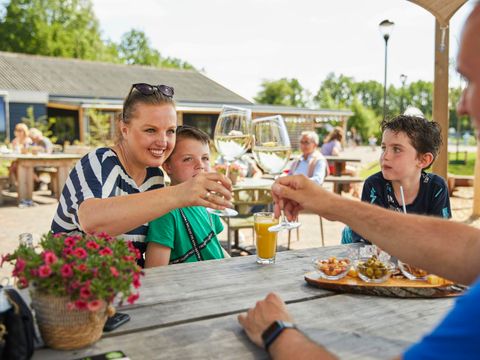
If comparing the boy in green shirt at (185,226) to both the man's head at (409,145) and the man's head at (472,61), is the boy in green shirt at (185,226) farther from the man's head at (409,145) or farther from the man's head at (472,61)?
the man's head at (472,61)

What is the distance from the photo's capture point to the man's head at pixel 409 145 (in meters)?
3.00

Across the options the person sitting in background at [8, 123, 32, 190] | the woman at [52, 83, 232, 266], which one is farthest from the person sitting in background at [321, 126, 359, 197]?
the woman at [52, 83, 232, 266]

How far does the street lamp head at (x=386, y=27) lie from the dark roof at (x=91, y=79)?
50.6ft

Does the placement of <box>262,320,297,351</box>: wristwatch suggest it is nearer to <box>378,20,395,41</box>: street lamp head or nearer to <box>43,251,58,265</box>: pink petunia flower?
<box>43,251,58,265</box>: pink petunia flower

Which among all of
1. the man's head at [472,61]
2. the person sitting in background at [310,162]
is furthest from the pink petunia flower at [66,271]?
the person sitting in background at [310,162]

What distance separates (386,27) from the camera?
15758mm

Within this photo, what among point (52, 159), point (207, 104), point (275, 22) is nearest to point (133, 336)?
point (52, 159)

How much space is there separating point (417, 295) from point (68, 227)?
1.61m

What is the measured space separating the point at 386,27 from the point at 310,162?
10406 mm

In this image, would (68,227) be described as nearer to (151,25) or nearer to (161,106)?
(161,106)

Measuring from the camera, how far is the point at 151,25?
220 ft

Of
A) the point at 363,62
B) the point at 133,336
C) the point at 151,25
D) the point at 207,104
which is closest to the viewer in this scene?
the point at 133,336

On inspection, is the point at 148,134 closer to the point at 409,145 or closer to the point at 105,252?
the point at 105,252

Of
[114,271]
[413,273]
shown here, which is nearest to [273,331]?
[114,271]
